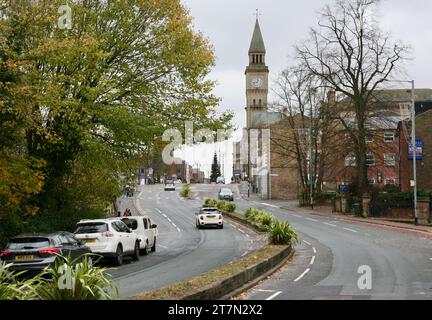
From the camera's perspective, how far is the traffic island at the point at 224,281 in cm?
1068

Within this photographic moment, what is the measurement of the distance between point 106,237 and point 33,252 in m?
4.96

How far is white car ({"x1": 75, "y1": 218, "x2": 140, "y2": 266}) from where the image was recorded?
21.3m

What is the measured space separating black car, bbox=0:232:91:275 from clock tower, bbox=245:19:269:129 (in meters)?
129

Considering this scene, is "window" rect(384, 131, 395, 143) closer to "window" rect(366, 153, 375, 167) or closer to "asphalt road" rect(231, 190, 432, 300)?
"window" rect(366, 153, 375, 167)

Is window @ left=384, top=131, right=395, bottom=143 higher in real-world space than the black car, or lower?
higher

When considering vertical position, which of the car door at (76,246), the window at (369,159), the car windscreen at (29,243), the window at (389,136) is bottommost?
the car door at (76,246)

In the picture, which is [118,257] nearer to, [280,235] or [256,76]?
[280,235]

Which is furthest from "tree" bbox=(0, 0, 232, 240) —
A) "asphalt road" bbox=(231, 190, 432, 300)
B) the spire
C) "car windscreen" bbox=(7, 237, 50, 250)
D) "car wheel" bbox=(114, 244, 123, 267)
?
the spire

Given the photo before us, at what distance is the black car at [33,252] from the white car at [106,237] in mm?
3865

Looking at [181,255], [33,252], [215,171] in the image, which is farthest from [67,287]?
[215,171]

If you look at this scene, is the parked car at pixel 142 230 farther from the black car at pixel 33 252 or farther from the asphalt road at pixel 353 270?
the black car at pixel 33 252

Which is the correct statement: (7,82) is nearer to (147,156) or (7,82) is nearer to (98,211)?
(147,156)

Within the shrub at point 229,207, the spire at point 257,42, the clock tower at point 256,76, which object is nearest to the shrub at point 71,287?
the shrub at point 229,207
